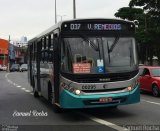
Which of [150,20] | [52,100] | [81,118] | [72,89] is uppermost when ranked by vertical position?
[150,20]

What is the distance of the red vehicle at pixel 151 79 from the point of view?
67.4ft

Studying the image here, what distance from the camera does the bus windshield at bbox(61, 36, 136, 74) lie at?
40.5 ft

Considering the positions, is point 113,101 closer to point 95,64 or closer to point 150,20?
point 95,64

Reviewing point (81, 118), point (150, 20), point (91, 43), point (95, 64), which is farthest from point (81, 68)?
point (150, 20)

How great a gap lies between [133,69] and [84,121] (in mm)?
2033

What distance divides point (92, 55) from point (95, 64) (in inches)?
10.7

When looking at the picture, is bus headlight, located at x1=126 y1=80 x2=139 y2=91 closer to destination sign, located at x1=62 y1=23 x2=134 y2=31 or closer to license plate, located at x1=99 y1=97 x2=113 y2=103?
license plate, located at x1=99 y1=97 x2=113 y2=103

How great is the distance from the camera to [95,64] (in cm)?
1238

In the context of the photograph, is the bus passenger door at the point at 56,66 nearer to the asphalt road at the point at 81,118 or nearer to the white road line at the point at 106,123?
the asphalt road at the point at 81,118

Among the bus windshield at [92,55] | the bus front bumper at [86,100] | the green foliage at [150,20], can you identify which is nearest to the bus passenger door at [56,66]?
the bus windshield at [92,55]

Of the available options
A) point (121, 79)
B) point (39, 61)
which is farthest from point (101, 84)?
point (39, 61)

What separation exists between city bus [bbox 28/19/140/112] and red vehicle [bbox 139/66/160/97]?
7820mm

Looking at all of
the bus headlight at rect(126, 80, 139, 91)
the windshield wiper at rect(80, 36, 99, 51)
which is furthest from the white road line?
the windshield wiper at rect(80, 36, 99, 51)

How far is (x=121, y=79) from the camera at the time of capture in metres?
12.5
